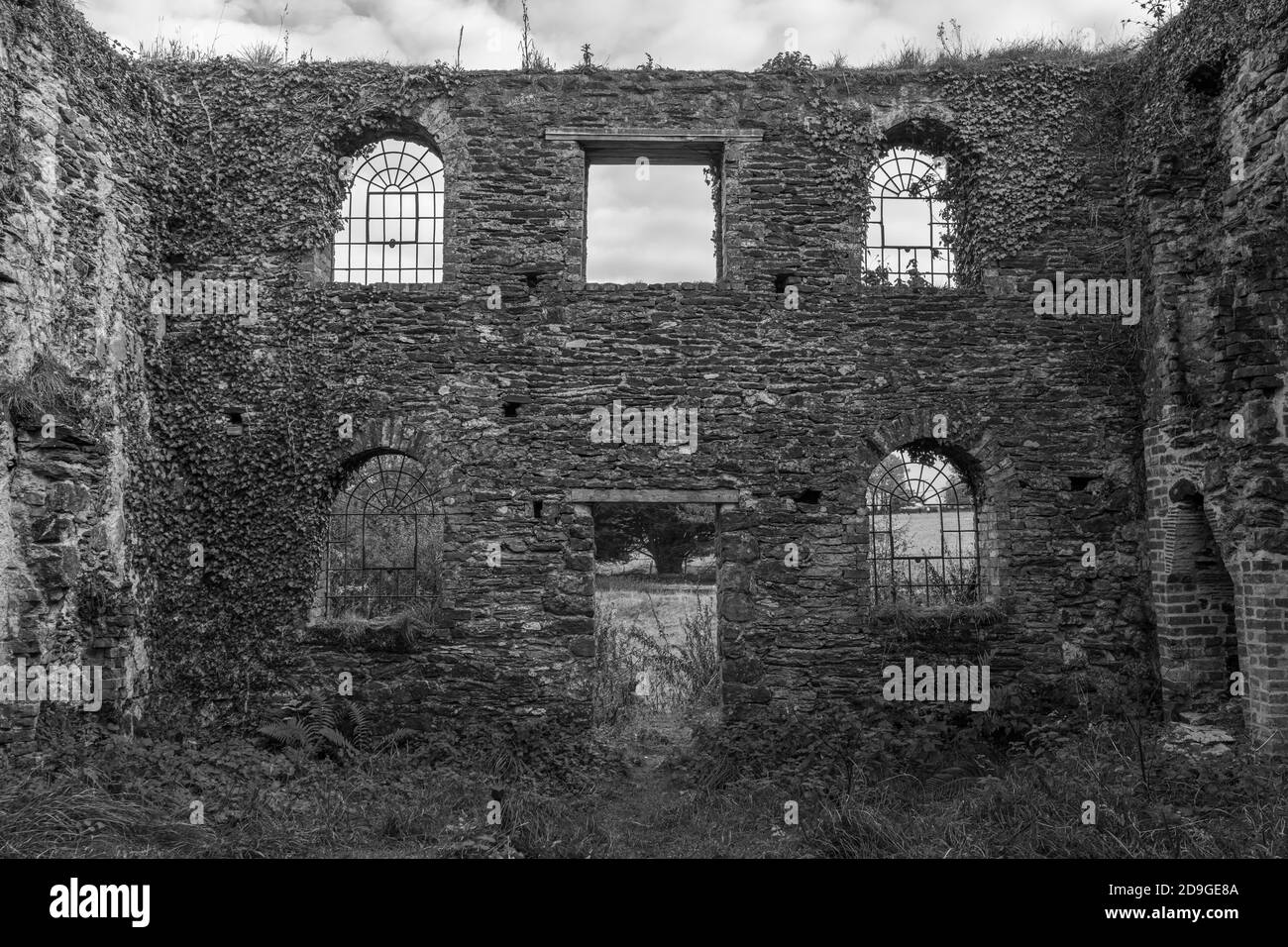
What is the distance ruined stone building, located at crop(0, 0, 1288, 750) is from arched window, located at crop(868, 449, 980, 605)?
0.28 feet

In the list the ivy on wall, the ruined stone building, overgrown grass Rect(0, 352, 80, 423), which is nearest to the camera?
overgrown grass Rect(0, 352, 80, 423)

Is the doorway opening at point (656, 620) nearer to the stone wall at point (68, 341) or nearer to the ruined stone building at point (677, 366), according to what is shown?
the ruined stone building at point (677, 366)

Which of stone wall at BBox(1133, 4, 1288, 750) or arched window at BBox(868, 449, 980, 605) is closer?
stone wall at BBox(1133, 4, 1288, 750)

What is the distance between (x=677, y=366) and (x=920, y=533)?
322 centimetres

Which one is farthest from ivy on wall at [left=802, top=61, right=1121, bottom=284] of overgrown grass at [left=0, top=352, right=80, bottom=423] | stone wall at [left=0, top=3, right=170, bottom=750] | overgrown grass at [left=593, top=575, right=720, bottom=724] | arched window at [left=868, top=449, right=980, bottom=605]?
overgrown grass at [left=0, top=352, right=80, bottom=423]

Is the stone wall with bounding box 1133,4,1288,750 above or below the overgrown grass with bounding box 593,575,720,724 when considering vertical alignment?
above

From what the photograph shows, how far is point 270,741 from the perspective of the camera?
807cm

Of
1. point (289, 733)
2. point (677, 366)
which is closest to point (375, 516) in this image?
point (289, 733)

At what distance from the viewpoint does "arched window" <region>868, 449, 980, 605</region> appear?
8.96 meters

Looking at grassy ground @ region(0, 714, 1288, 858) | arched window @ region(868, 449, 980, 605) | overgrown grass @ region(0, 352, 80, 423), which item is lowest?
grassy ground @ region(0, 714, 1288, 858)

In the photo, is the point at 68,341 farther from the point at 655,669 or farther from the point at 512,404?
the point at 655,669

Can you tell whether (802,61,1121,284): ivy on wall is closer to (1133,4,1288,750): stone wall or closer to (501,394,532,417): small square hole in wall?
(1133,4,1288,750): stone wall
